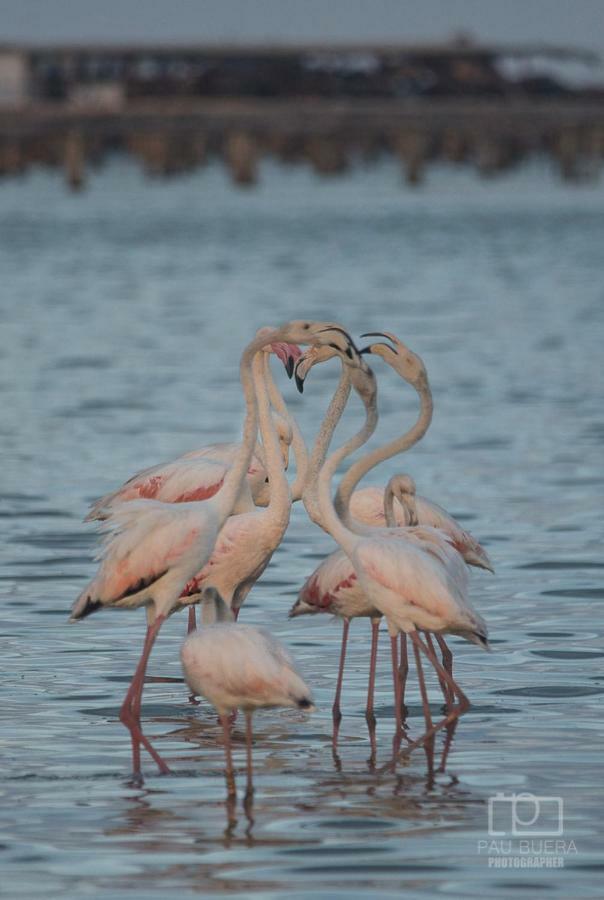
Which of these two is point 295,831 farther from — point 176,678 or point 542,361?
point 542,361

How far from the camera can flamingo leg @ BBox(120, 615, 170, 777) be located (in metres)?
7.88

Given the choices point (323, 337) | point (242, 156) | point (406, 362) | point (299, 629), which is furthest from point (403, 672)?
point (242, 156)

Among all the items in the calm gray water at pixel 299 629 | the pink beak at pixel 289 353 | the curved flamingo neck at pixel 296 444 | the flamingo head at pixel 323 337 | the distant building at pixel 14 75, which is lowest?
the distant building at pixel 14 75

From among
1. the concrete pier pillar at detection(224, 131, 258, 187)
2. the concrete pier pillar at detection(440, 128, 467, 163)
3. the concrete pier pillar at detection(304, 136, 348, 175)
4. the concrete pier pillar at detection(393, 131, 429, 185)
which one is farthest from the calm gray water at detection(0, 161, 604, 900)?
the concrete pier pillar at detection(440, 128, 467, 163)

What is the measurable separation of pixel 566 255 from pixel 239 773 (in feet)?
132

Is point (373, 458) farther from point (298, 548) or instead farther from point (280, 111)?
point (280, 111)

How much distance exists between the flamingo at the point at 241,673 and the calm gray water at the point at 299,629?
33 centimetres

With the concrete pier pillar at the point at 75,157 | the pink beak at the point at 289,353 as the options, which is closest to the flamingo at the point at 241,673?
the pink beak at the point at 289,353

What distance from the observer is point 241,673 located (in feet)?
24.1

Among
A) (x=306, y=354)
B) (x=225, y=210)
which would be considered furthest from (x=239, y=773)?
(x=225, y=210)

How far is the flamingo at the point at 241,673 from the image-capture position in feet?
24.1

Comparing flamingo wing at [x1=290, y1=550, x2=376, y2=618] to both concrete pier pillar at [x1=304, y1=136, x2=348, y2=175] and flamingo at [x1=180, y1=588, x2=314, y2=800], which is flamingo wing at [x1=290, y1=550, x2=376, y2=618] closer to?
flamingo at [x1=180, y1=588, x2=314, y2=800]

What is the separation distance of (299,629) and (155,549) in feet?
8.53

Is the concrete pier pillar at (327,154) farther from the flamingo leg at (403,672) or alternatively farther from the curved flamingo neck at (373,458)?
the flamingo leg at (403,672)
